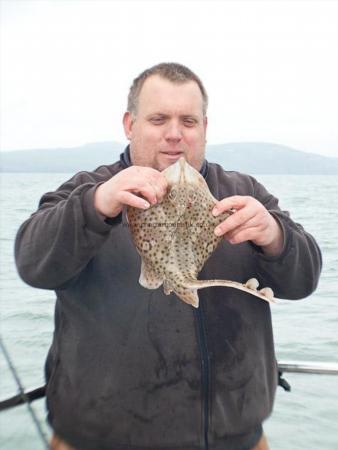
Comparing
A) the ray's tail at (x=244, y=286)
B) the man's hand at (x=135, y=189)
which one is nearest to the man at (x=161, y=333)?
the man's hand at (x=135, y=189)

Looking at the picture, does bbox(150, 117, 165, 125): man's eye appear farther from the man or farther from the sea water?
the sea water

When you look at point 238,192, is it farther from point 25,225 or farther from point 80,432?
point 80,432

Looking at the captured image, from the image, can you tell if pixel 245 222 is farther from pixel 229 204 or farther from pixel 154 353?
pixel 154 353

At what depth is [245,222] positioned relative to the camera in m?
2.27

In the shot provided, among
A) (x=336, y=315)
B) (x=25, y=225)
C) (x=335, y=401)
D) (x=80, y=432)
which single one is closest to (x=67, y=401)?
(x=80, y=432)

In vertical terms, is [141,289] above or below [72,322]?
above

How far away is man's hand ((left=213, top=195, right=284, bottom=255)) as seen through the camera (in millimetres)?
2227

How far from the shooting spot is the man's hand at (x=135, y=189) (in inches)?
84.4

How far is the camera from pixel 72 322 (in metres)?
2.76

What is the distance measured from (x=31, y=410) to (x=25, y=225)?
1145mm

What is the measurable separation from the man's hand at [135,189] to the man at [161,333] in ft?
0.92

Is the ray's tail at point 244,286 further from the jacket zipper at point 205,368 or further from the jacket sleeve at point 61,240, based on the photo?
the jacket zipper at point 205,368

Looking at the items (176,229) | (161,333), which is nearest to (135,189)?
(176,229)

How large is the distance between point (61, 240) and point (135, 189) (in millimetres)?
433
